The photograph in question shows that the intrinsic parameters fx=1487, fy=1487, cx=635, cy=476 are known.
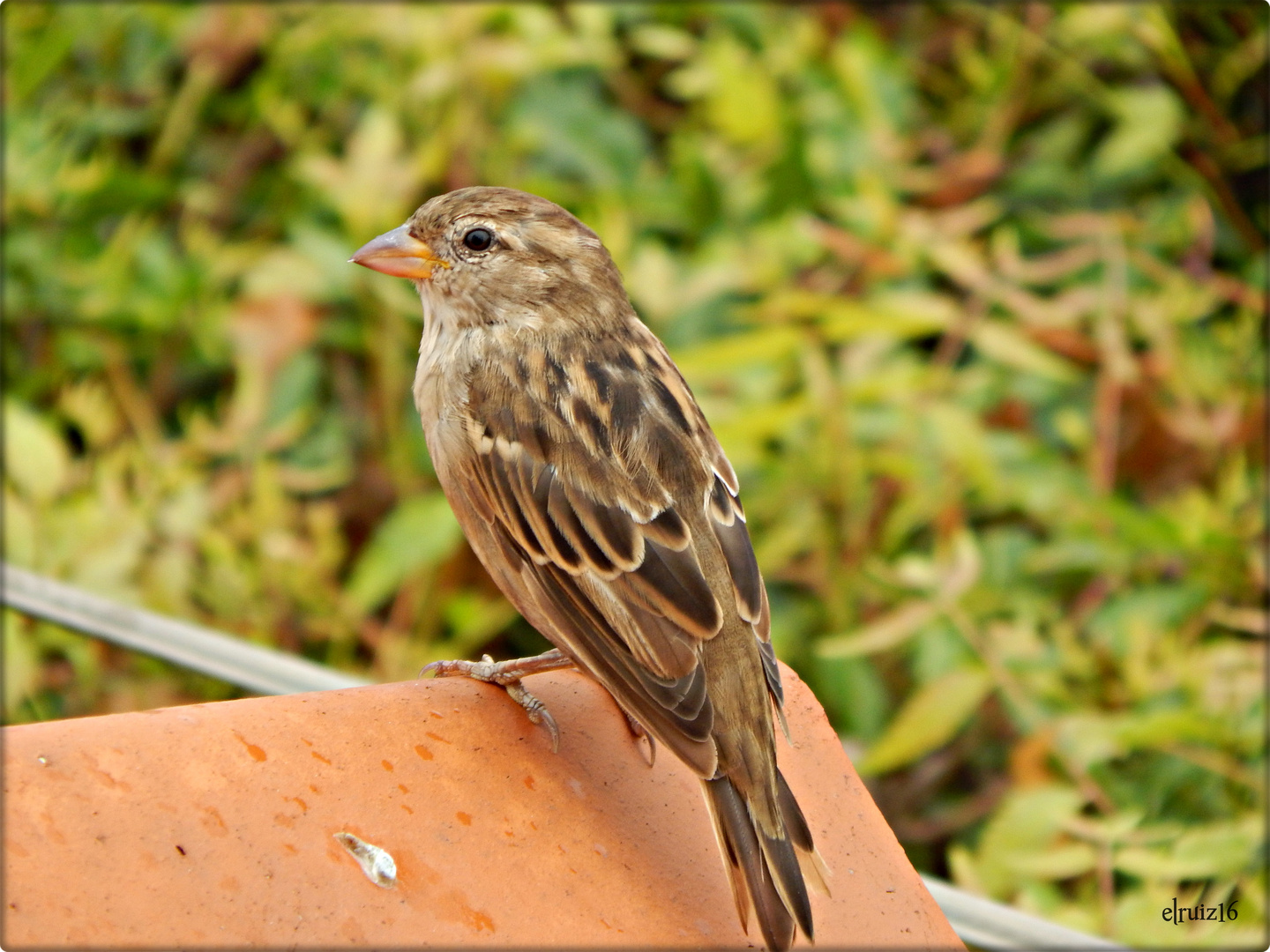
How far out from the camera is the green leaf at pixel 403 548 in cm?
466

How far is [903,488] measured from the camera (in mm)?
4832

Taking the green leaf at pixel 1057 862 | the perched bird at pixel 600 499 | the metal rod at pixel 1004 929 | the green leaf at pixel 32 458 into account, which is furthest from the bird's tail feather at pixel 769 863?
the green leaf at pixel 32 458

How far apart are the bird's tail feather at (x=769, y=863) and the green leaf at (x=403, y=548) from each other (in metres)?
2.54

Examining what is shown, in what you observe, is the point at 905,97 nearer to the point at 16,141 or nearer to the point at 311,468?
the point at 311,468

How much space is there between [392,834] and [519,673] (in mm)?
530

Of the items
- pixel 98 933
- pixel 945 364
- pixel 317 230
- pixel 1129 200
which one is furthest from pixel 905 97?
pixel 98 933

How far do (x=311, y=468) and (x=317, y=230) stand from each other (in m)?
0.92

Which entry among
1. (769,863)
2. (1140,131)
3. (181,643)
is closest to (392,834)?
(769,863)

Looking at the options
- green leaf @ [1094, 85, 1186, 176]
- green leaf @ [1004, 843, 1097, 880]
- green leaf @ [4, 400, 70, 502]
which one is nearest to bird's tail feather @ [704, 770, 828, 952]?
green leaf @ [1004, 843, 1097, 880]

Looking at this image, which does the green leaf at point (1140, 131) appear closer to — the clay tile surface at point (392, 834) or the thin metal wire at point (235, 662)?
the thin metal wire at point (235, 662)

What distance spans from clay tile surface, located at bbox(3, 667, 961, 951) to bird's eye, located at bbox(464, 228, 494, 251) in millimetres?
998

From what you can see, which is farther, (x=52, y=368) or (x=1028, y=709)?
(x=52, y=368)

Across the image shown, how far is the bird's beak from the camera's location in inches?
120

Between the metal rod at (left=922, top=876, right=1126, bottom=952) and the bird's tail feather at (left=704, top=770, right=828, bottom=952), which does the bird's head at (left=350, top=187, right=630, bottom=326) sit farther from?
the metal rod at (left=922, top=876, right=1126, bottom=952)
